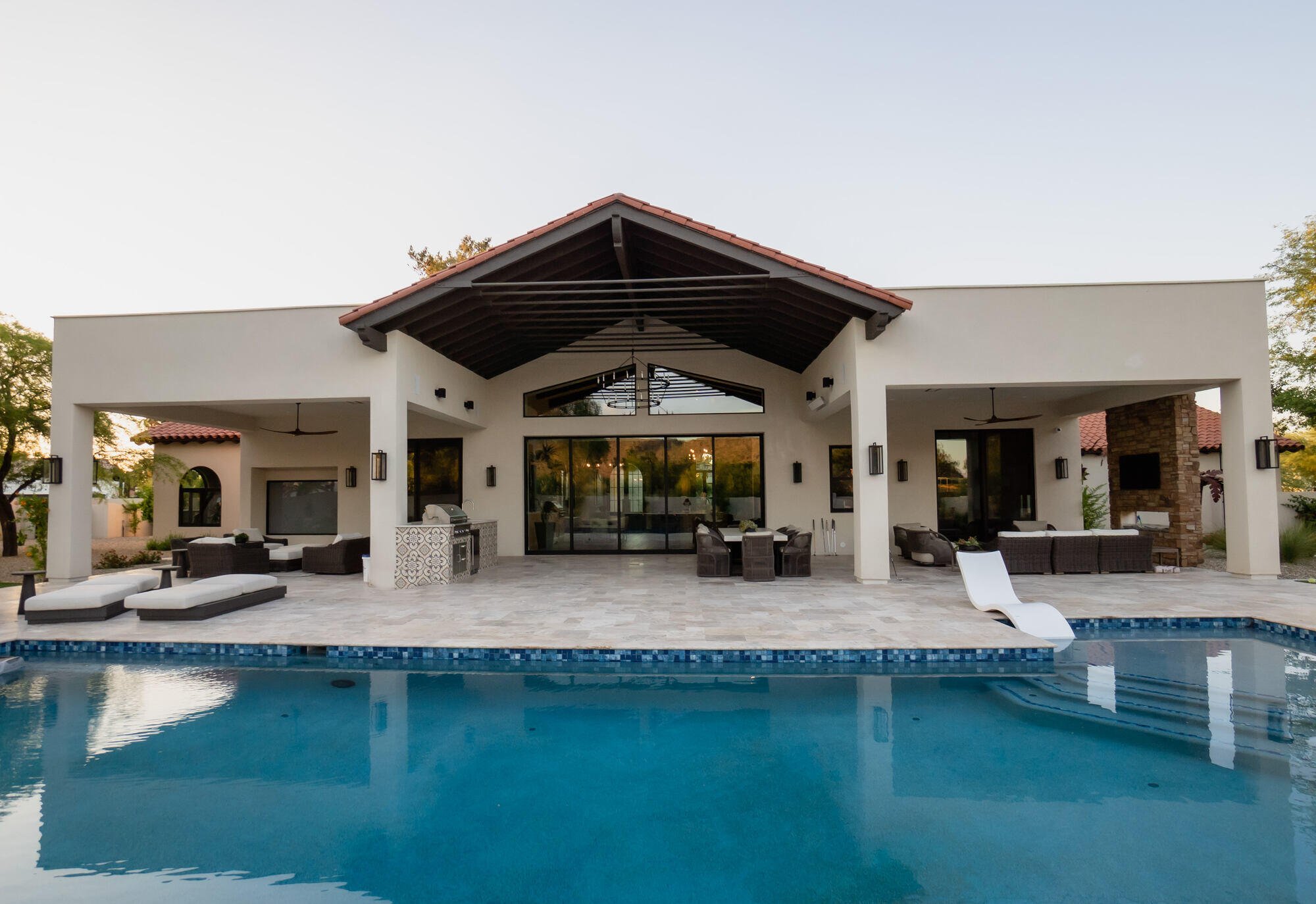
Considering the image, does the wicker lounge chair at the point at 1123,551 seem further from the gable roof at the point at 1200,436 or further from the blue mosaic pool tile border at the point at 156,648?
the blue mosaic pool tile border at the point at 156,648

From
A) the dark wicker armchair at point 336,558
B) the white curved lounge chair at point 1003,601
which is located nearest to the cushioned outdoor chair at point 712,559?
the white curved lounge chair at point 1003,601

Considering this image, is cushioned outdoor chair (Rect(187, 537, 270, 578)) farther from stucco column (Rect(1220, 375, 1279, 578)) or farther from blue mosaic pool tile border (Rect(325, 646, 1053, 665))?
stucco column (Rect(1220, 375, 1279, 578))

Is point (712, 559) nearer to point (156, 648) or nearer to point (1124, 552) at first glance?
point (1124, 552)

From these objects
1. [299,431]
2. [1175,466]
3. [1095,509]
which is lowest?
[1095,509]

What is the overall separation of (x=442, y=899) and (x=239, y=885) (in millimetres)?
954

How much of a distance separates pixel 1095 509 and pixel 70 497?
69.1ft

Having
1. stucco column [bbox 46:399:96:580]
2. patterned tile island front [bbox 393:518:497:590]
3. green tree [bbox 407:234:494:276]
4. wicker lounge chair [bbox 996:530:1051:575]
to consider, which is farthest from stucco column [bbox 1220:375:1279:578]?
green tree [bbox 407:234:494:276]

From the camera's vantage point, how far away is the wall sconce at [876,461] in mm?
9516

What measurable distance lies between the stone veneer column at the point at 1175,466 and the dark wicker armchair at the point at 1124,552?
1831 mm

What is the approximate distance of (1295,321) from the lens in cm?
1599

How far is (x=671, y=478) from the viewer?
14.1 meters

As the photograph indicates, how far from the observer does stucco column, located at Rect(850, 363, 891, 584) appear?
9562 millimetres

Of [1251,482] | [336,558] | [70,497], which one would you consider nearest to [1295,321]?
[1251,482]

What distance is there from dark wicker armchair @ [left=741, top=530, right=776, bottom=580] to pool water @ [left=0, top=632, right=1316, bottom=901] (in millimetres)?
4271
